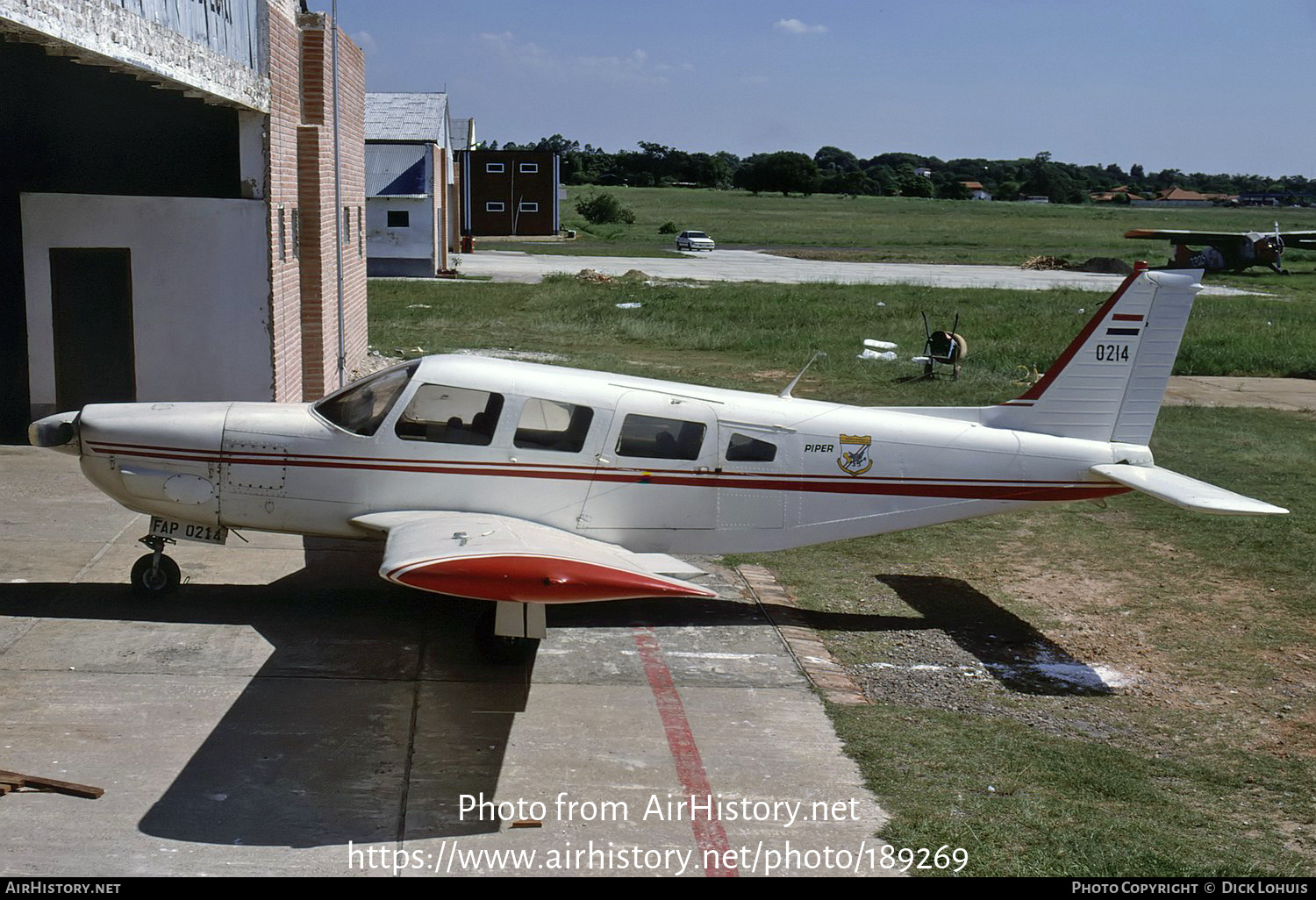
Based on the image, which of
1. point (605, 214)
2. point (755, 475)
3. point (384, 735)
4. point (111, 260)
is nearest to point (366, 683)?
point (384, 735)

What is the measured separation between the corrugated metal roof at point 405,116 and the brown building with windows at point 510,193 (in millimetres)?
16958

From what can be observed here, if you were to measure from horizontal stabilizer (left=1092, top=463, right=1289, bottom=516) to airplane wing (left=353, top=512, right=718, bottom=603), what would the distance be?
3.87m

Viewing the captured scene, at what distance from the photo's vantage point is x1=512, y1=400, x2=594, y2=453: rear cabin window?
9.09 m

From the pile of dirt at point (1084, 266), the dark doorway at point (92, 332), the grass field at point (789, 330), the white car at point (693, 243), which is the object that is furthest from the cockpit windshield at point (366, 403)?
the white car at point (693, 243)

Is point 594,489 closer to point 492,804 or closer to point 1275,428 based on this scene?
point 492,804

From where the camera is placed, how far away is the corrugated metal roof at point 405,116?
4894 centimetres

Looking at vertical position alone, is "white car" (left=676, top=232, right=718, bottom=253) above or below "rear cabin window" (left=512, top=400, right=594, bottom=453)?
below

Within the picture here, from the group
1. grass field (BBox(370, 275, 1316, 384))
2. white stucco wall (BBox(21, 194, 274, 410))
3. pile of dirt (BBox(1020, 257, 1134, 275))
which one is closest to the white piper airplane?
white stucco wall (BBox(21, 194, 274, 410))

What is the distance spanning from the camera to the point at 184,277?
14477mm

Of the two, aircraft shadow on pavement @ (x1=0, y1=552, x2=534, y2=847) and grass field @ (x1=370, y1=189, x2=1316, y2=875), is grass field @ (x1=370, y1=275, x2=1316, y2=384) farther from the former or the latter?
aircraft shadow on pavement @ (x1=0, y1=552, x2=534, y2=847)

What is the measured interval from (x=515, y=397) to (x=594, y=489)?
0.92 metres

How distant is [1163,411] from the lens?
2061 centimetres

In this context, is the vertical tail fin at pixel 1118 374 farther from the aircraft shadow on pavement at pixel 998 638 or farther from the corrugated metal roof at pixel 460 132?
the corrugated metal roof at pixel 460 132
